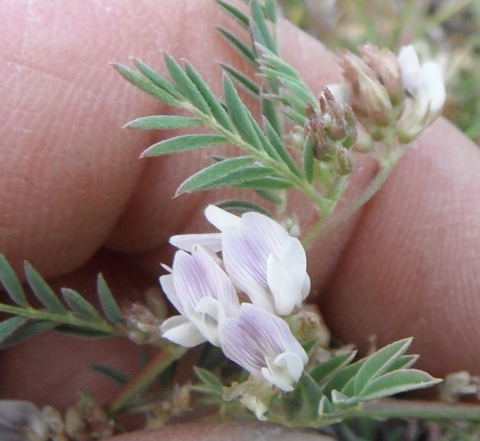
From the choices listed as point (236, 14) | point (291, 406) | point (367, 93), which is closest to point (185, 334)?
point (291, 406)

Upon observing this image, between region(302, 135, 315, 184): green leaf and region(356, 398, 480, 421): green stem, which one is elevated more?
region(302, 135, 315, 184): green leaf

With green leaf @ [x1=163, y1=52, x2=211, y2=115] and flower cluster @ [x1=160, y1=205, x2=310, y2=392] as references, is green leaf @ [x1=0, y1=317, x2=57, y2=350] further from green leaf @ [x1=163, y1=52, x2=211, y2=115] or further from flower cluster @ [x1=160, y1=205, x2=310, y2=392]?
green leaf @ [x1=163, y1=52, x2=211, y2=115]

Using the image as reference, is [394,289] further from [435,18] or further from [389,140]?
[435,18]

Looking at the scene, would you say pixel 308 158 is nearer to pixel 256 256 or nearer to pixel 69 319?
pixel 256 256

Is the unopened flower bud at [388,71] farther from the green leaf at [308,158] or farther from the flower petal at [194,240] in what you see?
the flower petal at [194,240]

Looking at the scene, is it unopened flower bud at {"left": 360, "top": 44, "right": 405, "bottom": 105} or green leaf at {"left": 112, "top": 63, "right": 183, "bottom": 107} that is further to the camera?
unopened flower bud at {"left": 360, "top": 44, "right": 405, "bottom": 105}

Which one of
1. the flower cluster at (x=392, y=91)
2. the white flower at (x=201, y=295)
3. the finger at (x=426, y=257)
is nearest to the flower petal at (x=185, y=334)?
the white flower at (x=201, y=295)

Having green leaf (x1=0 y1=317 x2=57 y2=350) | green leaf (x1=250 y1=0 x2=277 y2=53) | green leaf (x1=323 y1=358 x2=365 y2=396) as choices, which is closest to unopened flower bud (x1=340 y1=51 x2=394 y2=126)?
green leaf (x1=250 y1=0 x2=277 y2=53)
